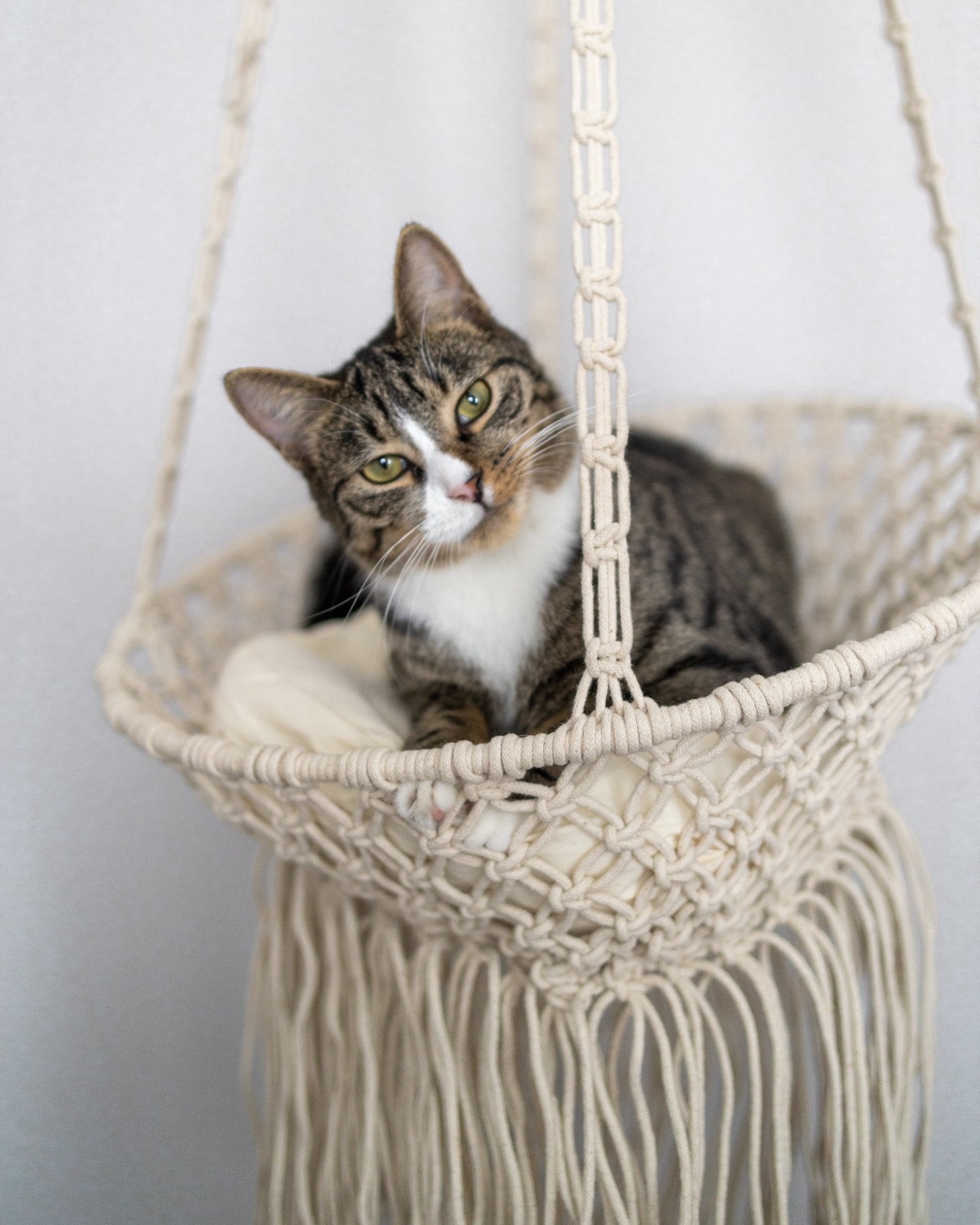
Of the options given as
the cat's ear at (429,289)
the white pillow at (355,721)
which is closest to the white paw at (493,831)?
the white pillow at (355,721)

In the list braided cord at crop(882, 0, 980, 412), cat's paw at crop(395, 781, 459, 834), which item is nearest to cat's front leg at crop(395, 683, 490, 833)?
cat's paw at crop(395, 781, 459, 834)

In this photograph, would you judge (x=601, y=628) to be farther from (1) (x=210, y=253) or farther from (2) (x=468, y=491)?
(1) (x=210, y=253)

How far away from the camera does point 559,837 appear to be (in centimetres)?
69

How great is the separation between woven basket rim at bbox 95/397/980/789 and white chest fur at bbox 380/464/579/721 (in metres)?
0.18

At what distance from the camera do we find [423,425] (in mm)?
844

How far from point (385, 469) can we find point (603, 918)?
0.43m

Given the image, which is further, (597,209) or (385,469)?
(385,469)

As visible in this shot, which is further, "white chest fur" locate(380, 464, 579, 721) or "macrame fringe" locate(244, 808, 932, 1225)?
"white chest fur" locate(380, 464, 579, 721)

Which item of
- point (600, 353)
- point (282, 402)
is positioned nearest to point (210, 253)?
point (282, 402)

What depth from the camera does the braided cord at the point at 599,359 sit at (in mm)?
632

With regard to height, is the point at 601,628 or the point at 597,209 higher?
the point at 597,209

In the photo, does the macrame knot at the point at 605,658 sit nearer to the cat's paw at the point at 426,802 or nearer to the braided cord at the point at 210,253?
the cat's paw at the point at 426,802

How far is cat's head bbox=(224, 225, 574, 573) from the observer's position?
0.83m

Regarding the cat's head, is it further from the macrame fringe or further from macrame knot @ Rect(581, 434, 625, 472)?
the macrame fringe
